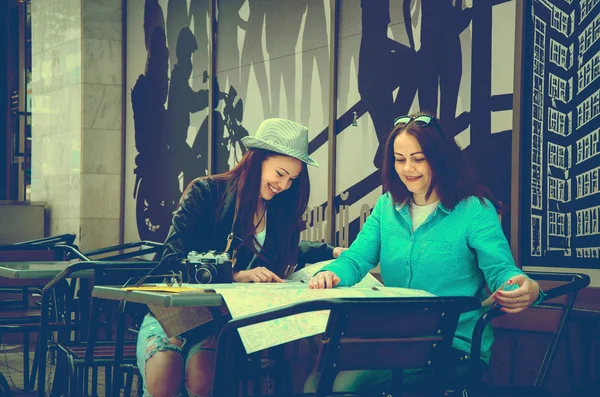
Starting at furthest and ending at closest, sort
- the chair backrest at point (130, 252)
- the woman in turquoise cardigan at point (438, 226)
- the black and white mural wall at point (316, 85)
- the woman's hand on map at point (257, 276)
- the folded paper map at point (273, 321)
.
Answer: the chair backrest at point (130, 252)
the black and white mural wall at point (316, 85)
the woman's hand on map at point (257, 276)
the woman in turquoise cardigan at point (438, 226)
the folded paper map at point (273, 321)

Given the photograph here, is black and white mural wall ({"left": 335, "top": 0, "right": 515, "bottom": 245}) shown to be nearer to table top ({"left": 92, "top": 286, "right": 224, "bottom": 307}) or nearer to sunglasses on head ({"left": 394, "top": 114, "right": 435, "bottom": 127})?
sunglasses on head ({"left": 394, "top": 114, "right": 435, "bottom": 127})

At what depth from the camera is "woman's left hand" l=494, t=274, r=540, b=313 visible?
9.82ft

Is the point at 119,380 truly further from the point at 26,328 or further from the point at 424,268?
the point at 26,328

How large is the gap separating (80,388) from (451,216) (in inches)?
85.4

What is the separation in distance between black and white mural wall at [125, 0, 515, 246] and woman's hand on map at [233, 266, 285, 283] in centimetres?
125

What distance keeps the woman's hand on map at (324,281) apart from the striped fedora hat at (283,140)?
0.68 m

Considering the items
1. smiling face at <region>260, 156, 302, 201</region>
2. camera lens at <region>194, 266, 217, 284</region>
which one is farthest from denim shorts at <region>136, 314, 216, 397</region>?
smiling face at <region>260, 156, 302, 201</region>

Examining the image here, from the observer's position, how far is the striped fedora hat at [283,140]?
13.1 feet

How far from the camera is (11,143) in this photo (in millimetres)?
13969

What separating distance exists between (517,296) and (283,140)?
1390 millimetres

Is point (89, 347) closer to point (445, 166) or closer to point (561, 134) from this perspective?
point (445, 166)

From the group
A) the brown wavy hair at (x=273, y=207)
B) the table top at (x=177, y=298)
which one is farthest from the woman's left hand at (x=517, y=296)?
the brown wavy hair at (x=273, y=207)

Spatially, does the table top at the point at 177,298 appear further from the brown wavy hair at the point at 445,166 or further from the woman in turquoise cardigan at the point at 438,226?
the brown wavy hair at the point at 445,166

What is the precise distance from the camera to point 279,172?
403cm
